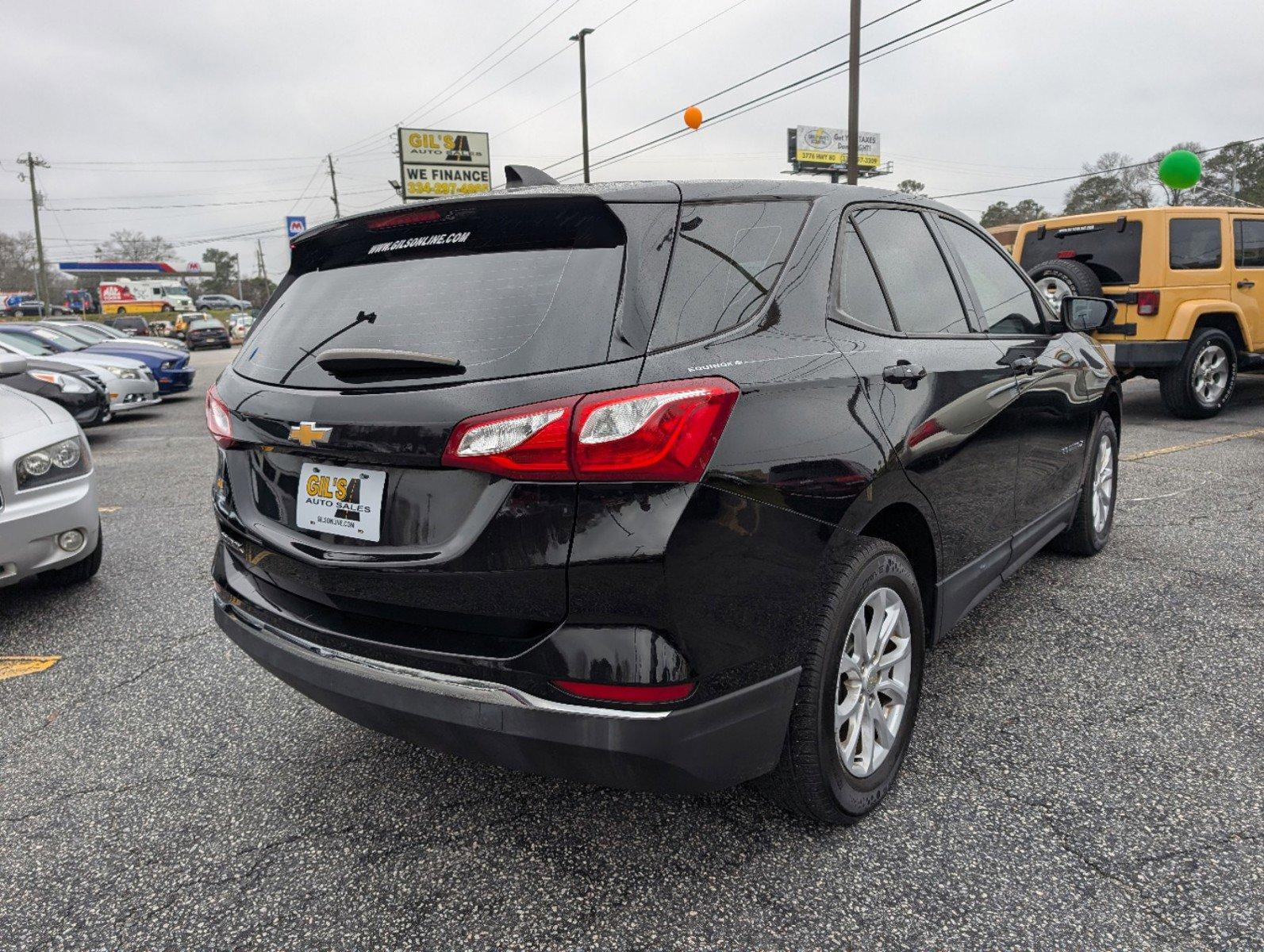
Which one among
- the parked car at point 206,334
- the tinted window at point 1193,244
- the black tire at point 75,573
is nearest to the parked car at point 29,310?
the parked car at point 206,334

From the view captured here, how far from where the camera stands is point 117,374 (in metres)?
12.0

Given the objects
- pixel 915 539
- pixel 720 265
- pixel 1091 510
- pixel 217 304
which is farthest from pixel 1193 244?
pixel 217 304

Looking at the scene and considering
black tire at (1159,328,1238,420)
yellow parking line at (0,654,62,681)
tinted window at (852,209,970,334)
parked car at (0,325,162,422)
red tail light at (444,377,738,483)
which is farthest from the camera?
parked car at (0,325,162,422)

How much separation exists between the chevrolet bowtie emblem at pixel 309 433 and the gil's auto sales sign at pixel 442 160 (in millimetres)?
36813

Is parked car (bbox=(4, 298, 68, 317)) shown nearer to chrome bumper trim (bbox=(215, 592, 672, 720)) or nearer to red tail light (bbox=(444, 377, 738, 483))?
chrome bumper trim (bbox=(215, 592, 672, 720))

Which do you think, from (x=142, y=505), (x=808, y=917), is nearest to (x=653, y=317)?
(x=808, y=917)

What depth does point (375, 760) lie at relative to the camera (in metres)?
2.60

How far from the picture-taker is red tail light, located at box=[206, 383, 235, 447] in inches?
88.3

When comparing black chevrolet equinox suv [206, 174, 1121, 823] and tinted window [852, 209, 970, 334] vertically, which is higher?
tinted window [852, 209, 970, 334]

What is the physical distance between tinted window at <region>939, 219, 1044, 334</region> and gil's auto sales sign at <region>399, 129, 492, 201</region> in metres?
35.7

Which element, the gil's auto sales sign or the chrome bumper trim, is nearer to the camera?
the chrome bumper trim

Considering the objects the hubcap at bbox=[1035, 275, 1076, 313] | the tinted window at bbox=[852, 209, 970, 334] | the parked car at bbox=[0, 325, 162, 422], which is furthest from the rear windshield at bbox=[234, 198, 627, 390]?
the parked car at bbox=[0, 325, 162, 422]

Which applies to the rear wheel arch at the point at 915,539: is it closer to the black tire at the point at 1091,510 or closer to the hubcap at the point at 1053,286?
the black tire at the point at 1091,510

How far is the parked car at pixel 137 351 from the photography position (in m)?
14.0
